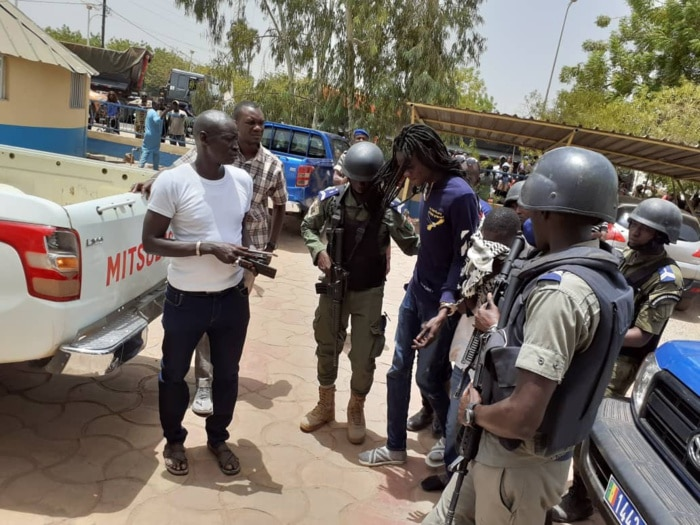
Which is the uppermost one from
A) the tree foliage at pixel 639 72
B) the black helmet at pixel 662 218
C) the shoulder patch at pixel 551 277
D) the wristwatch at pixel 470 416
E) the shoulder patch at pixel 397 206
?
the tree foliage at pixel 639 72

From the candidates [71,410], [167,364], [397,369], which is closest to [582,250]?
[397,369]

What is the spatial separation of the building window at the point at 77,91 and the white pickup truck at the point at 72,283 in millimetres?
11101

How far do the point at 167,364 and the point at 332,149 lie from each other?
712 centimetres

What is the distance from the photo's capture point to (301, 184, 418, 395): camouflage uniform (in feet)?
10.4

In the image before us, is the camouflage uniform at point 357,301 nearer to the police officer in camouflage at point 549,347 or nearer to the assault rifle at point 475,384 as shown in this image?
the assault rifle at point 475,384

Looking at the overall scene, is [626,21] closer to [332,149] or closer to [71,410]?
[332,149]

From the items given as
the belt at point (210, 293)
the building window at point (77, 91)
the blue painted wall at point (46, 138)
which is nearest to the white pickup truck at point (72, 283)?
the belt at point (210, 293)

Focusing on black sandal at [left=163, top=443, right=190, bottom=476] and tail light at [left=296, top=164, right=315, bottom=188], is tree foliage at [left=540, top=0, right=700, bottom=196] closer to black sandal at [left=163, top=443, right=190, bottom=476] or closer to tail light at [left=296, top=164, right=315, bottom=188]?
tail light at [left=296, top=164, right=315, bottom=188]

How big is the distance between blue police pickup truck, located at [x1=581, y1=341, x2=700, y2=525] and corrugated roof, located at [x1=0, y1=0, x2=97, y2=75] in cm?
1108

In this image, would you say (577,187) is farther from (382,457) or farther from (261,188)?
(261,188)

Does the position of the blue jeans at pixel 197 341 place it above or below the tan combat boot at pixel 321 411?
above

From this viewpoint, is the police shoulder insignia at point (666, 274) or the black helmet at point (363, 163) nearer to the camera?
the police shoulder insignia at point (666, 274)

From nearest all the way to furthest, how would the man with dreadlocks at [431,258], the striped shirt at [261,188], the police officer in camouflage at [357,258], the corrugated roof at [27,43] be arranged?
the man with dreadlocks at [431,258] < the police officer in camouflage at [357,258] < the striped shirt at [261,188] < the corrugated roof at [27,43]

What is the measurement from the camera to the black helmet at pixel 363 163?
2.98 metres
